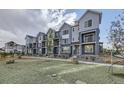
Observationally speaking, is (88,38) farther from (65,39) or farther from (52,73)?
(52,73)

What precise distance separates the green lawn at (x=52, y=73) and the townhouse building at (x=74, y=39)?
0.32 metres

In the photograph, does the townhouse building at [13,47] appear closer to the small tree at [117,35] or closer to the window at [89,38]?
the window at [89,38]

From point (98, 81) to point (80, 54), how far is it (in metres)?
0.89

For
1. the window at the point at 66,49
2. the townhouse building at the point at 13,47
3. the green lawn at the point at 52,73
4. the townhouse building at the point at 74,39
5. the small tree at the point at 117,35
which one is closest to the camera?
the green lawn at the point at 52,73

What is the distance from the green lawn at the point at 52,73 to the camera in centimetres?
329

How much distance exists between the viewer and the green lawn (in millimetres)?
3291

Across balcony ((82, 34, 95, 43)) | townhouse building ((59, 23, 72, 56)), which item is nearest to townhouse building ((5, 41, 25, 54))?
townhouse building ((59, 23, 72, 56))

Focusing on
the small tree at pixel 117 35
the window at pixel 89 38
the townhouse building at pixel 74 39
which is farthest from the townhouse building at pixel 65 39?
the small tree at pixel 117 35

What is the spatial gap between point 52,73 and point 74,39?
1018 millimetres

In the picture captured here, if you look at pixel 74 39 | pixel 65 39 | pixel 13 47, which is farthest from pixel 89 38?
pixel 13 47

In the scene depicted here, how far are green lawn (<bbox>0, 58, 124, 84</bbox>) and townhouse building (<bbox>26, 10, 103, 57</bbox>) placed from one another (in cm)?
32

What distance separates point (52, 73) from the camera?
11.6 ft

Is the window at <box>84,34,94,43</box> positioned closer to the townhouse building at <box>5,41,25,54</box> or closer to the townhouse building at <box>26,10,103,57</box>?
the townhouse building at <box>26,10,103,57</box>
